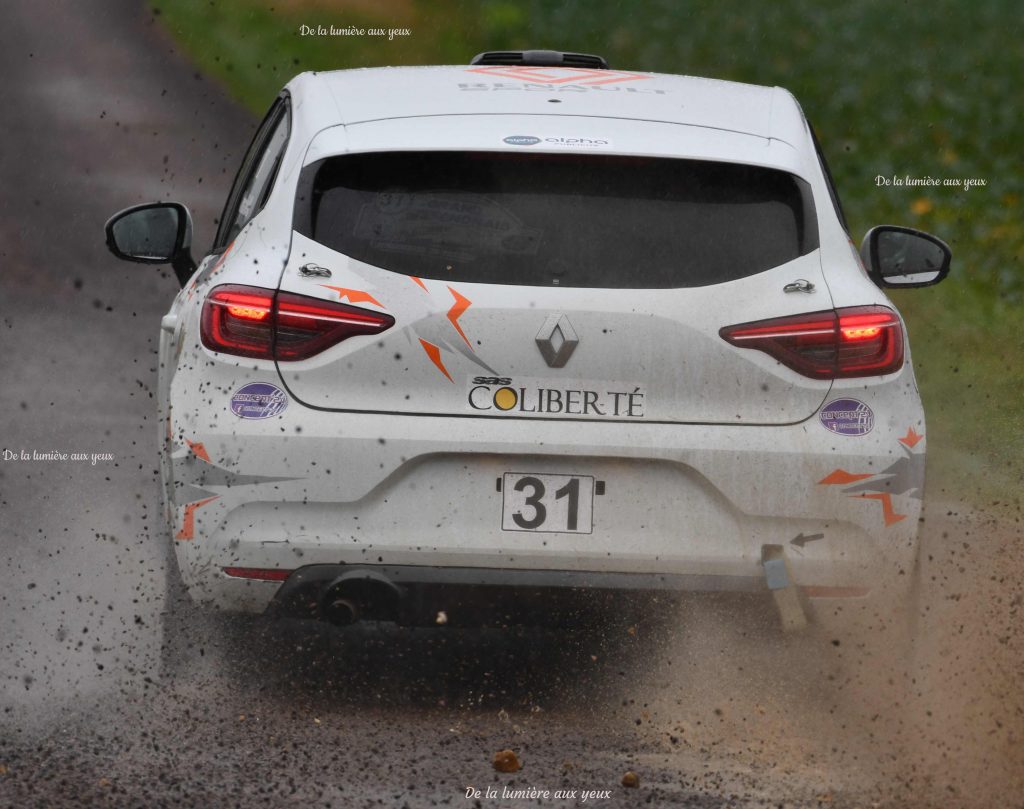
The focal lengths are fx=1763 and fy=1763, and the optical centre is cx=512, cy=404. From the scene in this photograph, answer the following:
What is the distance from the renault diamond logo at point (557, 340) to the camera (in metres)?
4.79

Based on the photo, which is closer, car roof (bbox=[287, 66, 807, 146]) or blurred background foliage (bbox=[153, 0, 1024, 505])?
car roof (bbox=[287, 66, 807, 146])

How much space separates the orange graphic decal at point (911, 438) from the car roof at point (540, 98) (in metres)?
0.95

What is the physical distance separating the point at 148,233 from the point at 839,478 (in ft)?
8.87

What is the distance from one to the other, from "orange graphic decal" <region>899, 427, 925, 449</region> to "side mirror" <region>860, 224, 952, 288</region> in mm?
1097

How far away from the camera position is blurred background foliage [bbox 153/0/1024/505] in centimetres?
1543

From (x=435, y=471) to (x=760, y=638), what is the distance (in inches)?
43.1

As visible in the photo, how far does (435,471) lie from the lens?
4.81 m

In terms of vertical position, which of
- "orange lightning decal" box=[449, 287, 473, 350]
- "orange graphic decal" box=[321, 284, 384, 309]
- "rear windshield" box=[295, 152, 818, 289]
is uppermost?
"rear windshield" box=[295, 152, 818, 289]

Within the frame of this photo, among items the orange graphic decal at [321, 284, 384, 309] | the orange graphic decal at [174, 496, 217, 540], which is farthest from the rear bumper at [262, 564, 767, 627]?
the orange graphic decal at [321, 284, 384, 309]

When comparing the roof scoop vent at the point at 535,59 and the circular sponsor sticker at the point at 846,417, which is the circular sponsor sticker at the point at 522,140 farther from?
the roof scoop vent at the point at 535,59

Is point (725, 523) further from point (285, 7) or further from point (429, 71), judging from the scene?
point (285, 7)

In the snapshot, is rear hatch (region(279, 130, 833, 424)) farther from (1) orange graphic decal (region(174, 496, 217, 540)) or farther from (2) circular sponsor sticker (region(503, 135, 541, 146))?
(1) orange graphic decal (region(174, 496, 217, 540))

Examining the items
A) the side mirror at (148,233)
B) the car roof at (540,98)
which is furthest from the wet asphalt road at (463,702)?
the car roof at (540,98)

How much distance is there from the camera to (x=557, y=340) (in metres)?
4.79
